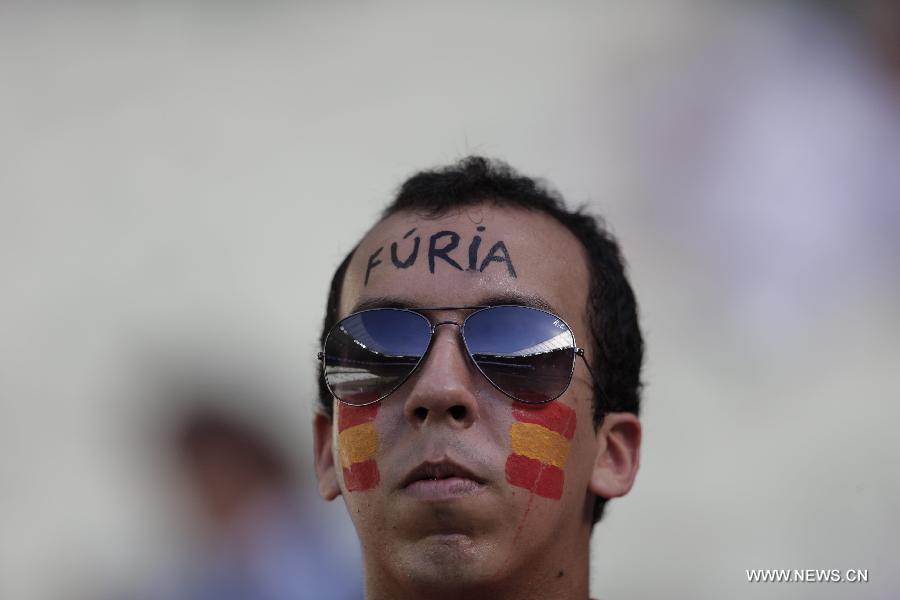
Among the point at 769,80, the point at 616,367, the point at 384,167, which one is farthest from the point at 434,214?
the point at 769,80

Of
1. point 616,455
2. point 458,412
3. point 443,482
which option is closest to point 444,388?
point 458,412

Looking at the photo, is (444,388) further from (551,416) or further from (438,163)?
(438,163)

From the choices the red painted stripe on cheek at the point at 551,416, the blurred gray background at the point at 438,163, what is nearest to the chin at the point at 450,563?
the red painted stripe on cheek at the point at 551,416

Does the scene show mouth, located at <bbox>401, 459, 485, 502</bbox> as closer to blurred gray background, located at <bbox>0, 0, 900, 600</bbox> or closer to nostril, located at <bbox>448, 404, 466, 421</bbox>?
nostril, located at <bbox>448, 404, 466, 421</bbox>

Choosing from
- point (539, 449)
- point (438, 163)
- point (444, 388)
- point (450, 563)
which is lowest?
point (450, 563)

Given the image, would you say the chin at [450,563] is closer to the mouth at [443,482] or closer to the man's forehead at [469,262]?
the mouth at [443,482]

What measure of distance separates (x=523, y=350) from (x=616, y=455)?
1.91 ft

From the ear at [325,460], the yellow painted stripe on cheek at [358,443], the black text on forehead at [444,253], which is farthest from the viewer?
the ear at [325,460]

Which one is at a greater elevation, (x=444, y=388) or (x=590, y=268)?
(x=590, y=268)

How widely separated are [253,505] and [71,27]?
2.87 metres

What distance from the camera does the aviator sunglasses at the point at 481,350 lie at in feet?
9.12

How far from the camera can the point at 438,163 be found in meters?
5.50

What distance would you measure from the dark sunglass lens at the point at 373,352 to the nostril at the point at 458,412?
175 millimetres

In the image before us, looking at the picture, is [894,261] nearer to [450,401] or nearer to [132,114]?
[450,401]
